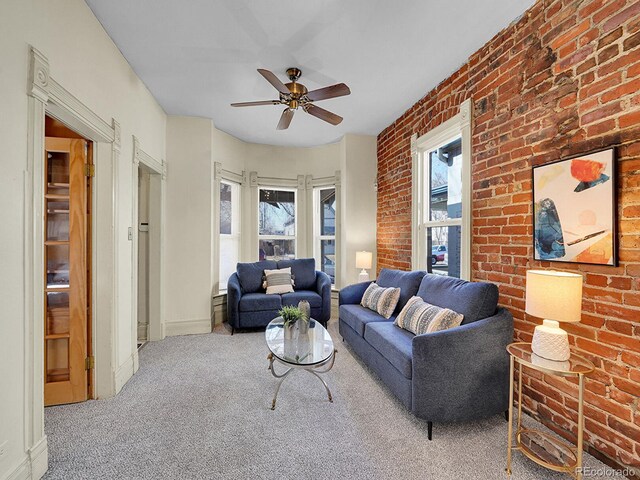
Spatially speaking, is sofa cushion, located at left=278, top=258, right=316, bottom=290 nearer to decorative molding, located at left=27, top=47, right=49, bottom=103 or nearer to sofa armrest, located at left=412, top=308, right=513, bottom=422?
sofa armrest, located at left=412, top=308, right=513, bottom=422

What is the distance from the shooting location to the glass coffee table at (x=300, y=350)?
2.15m

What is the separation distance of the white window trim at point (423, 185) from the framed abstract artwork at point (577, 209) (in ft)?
2.26

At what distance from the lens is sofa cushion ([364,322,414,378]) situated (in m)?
2.10

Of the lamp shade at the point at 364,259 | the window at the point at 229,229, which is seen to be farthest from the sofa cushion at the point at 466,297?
the window at the point at 229,229

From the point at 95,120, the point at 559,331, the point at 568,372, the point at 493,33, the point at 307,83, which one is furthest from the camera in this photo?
the point at 307,83

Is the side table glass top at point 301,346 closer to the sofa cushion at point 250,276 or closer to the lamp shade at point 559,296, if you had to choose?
the lamp shade at point 559,296

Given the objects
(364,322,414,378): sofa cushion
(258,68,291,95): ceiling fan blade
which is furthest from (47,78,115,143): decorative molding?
(364,322,414,378): sofa cushion

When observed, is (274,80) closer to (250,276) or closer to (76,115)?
(76,115)

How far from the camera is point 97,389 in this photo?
240 cm

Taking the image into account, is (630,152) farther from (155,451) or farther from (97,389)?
(97,389)

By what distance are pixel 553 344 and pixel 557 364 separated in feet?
0.34

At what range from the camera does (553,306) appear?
1598 millimetres

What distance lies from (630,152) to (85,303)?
12.3ft

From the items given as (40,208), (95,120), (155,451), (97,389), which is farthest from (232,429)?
(95,120)
